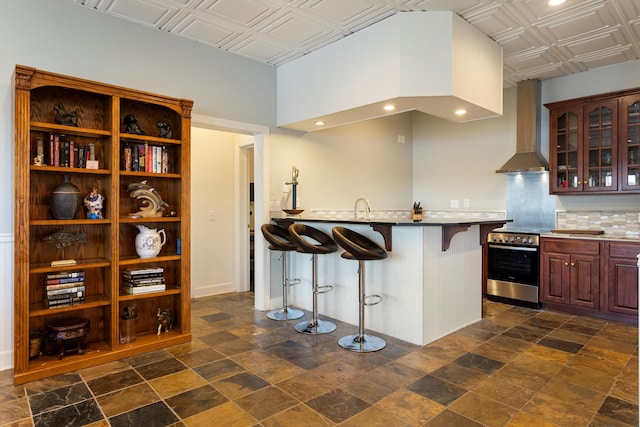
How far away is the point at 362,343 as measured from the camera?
330 cm

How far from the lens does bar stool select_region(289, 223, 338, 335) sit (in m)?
3.60

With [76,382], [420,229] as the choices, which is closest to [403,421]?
[420,229]

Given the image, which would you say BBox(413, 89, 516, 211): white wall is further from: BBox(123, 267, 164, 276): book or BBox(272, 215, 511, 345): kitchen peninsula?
BBox(123, 267, 164, 276): book

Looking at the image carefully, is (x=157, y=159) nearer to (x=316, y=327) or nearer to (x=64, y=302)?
(x=64, y=302)

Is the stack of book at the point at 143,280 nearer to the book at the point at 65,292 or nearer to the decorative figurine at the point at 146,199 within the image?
the book at the point at 65,292

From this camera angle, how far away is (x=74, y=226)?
3111 millimetres

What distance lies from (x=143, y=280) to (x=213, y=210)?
6.64 feet

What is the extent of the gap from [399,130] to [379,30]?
9.54ft

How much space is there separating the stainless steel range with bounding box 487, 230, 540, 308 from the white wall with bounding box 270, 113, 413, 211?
1.77 meters

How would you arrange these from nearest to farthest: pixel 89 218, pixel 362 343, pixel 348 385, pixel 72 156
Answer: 1. pixel 348 385
2. pixel 72 156
3. pixel 89 218
4. pixel 362 343

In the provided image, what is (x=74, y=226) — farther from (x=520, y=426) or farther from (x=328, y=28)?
(x=520, y=426)

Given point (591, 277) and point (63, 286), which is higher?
point (63, 286)

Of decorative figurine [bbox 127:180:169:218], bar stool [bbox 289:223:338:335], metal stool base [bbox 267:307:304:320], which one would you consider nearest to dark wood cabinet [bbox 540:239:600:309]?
bar stool [bbox 289:223:338:335]

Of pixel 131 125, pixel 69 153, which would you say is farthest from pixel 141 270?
pixel 131 125
